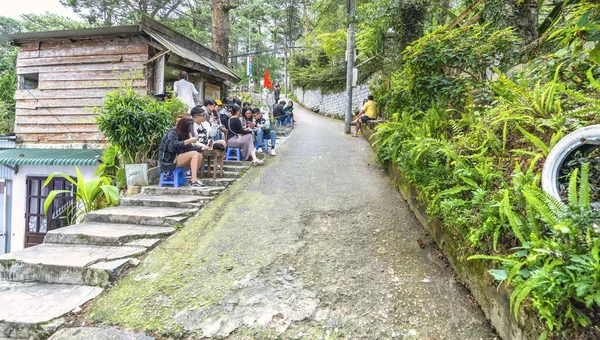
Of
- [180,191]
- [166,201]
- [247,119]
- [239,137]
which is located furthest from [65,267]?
[247,119]

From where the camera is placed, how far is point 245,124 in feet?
25.3

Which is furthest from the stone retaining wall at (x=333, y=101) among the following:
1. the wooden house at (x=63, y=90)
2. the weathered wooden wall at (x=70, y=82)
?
the weathered wooden wall at (x=70, y=82)

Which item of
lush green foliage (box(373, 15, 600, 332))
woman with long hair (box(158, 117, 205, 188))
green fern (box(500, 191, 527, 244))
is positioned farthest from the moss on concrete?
green fern (box(500, 191, 527, 244))

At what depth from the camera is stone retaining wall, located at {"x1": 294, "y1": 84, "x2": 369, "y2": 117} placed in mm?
16234

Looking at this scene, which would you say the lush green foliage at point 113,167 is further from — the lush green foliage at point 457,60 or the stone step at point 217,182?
the lush green foliage at point 457,60

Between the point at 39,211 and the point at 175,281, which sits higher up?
the point at 175,281

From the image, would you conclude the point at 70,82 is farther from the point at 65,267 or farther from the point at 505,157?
the point at 505,157

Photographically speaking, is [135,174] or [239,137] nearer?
[135,174]

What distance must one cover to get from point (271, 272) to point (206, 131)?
4.10m

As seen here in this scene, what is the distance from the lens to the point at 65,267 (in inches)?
127

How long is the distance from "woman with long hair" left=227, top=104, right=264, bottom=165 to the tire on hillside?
559 centimetres

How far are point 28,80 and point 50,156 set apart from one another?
3338mm

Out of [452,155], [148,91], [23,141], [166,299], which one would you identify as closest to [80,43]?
[148,91]

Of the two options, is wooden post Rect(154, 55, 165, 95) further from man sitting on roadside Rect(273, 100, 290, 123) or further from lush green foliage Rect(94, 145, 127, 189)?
man sitting on roadside Rect(273, 100, 290, 123)
